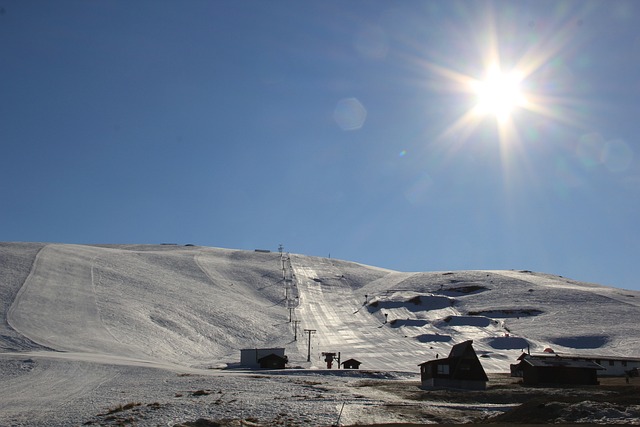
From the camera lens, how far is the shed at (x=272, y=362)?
65.9m

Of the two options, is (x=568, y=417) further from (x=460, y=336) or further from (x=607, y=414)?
(x=460, y=336)

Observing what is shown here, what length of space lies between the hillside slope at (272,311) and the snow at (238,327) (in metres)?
0.35

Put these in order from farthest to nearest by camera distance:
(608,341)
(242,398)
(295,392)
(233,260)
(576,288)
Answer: (233,260), (576,288), (608,341), (295,392), (242,398)

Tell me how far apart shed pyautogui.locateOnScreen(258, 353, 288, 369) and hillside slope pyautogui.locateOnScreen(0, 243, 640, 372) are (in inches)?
225

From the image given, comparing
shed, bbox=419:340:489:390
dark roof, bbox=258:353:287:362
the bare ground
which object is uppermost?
dark roof, bbox=258:353:287:362

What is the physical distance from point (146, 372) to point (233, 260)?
107728 mm

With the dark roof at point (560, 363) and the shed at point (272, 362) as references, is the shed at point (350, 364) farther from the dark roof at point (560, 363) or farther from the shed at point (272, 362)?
the dark roof at point (560, 363)

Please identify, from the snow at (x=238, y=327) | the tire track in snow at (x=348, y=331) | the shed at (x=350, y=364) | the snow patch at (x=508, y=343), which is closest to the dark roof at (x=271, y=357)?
the snow at (x=238, y=327)

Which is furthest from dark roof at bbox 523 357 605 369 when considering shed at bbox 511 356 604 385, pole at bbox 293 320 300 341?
pole at bbox 293 320 300 341

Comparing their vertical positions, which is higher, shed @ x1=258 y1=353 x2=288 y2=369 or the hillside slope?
the hillside slope

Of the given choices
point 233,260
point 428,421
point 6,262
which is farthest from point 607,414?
point 233,260

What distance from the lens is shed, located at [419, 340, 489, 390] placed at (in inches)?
1857

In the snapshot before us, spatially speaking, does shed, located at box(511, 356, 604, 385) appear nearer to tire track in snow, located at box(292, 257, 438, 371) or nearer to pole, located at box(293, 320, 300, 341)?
tire track in snow, located at box(292, 257, 438, 371)

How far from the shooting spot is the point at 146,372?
48469 millimetres
